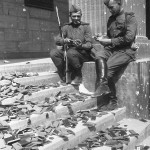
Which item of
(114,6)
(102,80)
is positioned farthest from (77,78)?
(114,6)

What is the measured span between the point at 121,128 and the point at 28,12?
5.91 m

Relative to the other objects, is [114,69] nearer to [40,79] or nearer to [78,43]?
[78,43]

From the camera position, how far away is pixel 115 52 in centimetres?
499

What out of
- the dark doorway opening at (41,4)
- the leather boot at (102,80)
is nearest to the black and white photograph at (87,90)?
the leather boot at (102,80)

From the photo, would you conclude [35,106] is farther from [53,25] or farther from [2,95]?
[53,25]

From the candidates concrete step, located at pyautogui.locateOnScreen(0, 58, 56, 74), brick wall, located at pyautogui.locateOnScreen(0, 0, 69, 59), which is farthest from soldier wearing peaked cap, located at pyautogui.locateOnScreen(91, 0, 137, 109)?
brick wall, located at pyautogui.locateOnScreen(0, 0, 69, 59)

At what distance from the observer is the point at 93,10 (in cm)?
606

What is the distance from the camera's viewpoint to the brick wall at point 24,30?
819 centimetres

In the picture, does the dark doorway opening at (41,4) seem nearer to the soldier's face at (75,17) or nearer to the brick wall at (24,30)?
the brick wall at (24,30)

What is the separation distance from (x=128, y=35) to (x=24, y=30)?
4.91 metres

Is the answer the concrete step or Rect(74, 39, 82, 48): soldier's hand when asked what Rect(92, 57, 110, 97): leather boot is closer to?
Rect(74, 39, 82, 48): soldier's hand

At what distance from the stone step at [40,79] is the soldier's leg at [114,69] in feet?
4.05

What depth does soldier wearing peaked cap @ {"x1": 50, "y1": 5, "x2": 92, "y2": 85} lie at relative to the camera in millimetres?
5273

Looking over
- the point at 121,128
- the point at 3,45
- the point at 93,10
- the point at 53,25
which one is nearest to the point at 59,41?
the point at 93,10
